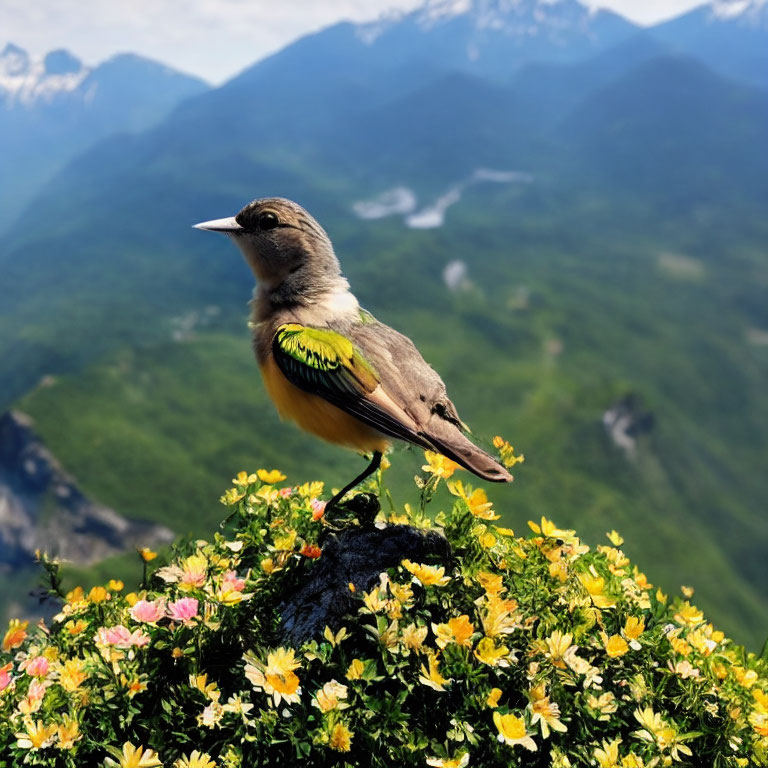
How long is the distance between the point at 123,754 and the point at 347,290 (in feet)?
14.8

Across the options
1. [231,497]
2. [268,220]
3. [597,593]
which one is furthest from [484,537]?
[268,220]

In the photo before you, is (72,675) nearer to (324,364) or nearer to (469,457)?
(324,364)

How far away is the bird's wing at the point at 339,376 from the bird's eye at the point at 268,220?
1379 mm

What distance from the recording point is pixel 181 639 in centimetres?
507

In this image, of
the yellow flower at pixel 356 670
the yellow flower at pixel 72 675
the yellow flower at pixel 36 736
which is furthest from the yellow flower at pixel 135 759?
the yellow flower at pixel 356 670

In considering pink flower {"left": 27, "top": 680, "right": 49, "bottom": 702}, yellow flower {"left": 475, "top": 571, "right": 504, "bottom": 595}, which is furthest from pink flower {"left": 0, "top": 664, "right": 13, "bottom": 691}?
yellow flower {"left": 475, "top": 571, "right": 504, "bottom": 595}

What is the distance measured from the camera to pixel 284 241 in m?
6.58

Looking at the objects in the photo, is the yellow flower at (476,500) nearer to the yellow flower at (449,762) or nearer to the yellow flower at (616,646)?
the yellow flower at (616,646)

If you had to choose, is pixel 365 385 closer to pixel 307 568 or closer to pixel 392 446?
pixel 392 446

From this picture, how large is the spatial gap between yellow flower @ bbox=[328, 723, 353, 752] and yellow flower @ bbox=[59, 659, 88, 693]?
78.9 inches

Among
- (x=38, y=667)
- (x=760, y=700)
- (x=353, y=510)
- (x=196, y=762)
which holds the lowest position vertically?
(x=760, y=700)

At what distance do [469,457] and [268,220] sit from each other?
337 centimetres

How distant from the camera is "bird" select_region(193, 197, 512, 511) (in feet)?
17.9

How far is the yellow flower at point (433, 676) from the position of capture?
4.31 meters
